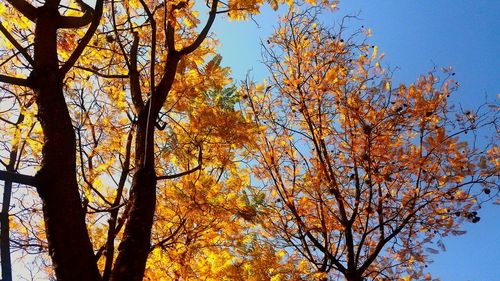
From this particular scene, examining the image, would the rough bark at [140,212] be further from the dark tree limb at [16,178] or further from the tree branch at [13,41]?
the tree branch at [13,41]

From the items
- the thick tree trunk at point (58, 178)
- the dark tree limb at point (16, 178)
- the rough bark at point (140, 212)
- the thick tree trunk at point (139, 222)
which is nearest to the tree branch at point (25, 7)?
the thick tree trunk at point (58, 178)

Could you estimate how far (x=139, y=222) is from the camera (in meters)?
2.33

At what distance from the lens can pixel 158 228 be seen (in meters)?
6.23

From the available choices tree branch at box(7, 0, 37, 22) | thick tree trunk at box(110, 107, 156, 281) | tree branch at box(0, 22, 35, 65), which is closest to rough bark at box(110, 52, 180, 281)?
thick tree trunk at box(110, 107, 156, 281)

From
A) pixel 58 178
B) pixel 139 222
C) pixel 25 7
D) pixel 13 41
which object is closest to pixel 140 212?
pixel 139 222

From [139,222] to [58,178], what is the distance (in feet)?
1.73

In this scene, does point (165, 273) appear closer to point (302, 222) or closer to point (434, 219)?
point (302, 222)

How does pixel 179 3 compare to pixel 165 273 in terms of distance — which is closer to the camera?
pixel 179 3

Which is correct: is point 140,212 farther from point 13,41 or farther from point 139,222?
point 13,41

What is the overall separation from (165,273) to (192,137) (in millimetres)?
2701

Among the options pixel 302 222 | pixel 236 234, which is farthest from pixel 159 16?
pixel 236 234

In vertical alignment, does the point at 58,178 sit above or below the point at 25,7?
below

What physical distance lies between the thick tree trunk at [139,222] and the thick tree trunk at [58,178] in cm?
15

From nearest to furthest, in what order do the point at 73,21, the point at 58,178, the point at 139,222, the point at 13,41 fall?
1. the point at 58,178
2. the point at 139,222
3. the point at 13,41
4. the point at 73,21
